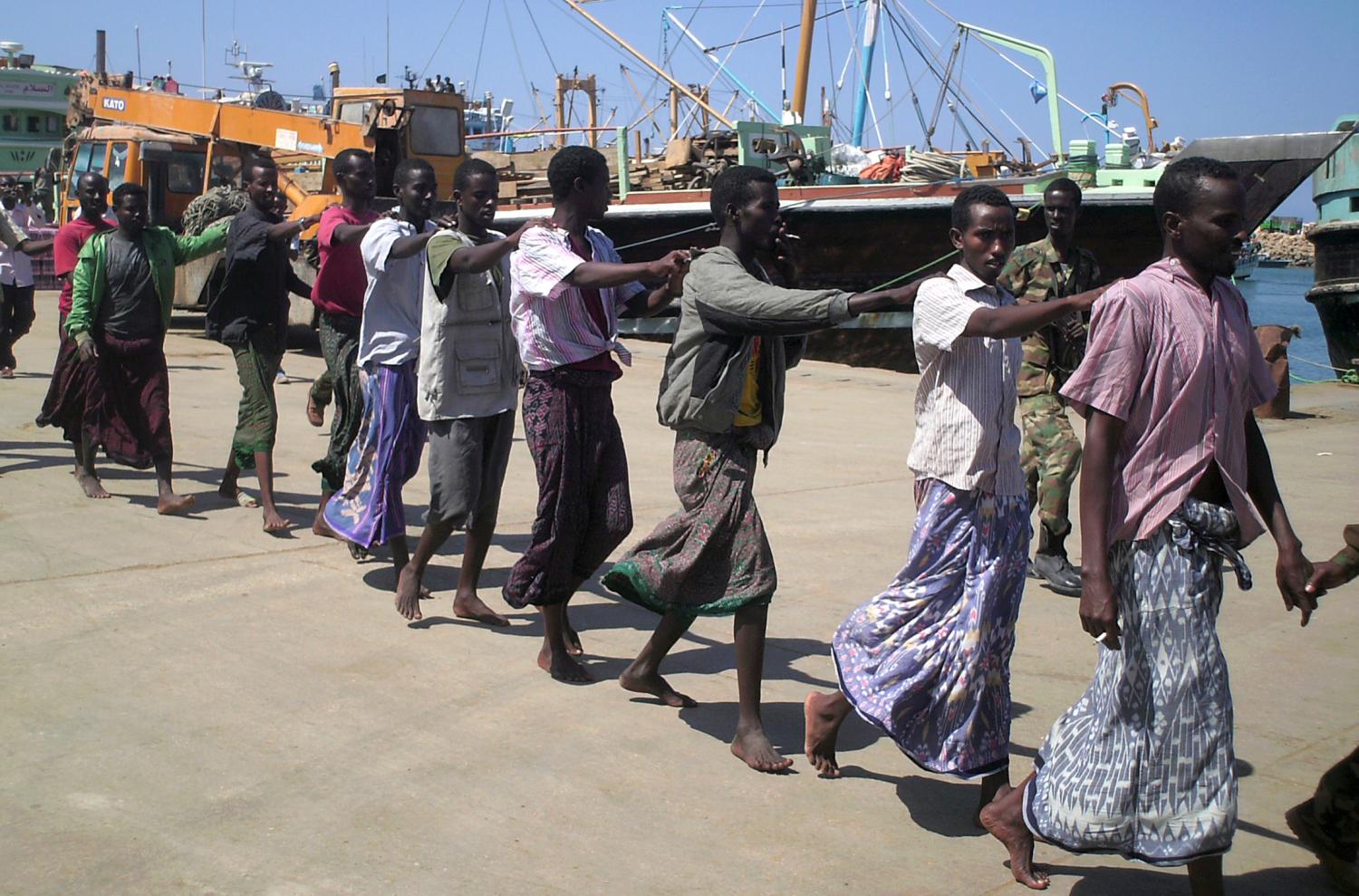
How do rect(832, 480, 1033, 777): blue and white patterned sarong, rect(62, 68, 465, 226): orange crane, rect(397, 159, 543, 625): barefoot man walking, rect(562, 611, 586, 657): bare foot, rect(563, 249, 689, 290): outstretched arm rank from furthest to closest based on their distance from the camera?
rect(62, 68, 465, 226): orange crane, rect(397, 159, 543, 625): barefoot man walking, rect(562, 611, 586, 657): bare foot, rect(563, 249, 689, 290): outstretched arm, rect(832, 480, 1033, 777): blue and white patterned sarong

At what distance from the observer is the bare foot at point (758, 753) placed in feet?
13.4

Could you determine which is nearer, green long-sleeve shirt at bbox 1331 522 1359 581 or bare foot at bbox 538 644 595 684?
green long-sleeve shirt at bbox 1331 522 1359 581

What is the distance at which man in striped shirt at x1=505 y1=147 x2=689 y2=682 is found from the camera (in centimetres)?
478

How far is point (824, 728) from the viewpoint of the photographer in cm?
402

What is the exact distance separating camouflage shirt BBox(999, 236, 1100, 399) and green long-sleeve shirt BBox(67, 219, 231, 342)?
164 inches

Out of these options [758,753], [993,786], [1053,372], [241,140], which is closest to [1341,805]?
[993,786]

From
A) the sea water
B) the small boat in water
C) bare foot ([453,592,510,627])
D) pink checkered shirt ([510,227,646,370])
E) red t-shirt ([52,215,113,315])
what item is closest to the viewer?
pink checkered shirt ([510,227,646,370])

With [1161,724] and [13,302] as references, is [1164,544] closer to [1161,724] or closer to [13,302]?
[1161,724]

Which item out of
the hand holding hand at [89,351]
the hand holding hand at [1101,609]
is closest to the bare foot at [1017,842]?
the hand holding hand at [1101,609]

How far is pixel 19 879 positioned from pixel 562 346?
236 cm

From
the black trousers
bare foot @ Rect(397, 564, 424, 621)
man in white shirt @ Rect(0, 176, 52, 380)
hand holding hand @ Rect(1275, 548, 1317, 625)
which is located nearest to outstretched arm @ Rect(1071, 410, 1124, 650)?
hand holding hand @ Rect(1275, 548, 1317, 625)

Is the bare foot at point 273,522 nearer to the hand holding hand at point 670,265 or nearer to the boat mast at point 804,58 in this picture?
the hand holding hand at point 670,265

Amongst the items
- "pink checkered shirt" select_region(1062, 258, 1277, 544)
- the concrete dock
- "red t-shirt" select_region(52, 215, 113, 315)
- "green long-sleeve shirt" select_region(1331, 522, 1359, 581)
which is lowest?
the concrete dock

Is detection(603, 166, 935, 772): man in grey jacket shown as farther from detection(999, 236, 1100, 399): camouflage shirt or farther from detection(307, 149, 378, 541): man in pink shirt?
detection(307, 149, 378, 541): man in pink shirt
